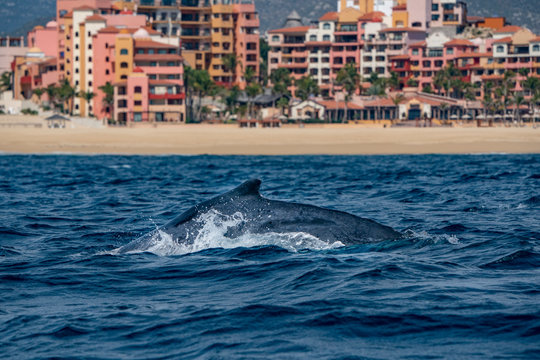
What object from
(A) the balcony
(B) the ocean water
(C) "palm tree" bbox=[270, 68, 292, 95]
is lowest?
(B) the ocean water

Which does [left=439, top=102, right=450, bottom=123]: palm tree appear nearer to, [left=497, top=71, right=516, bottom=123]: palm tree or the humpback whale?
[left=497, top=71, right=516, bottom=123]: palm tree

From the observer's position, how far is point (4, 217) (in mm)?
21984

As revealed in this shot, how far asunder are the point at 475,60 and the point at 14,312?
549 feet

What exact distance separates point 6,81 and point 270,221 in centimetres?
18716

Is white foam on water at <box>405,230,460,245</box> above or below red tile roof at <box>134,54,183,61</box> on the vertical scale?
below

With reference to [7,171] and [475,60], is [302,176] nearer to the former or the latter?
[7,171]

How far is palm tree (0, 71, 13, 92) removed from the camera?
192 m

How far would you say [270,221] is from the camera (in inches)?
591

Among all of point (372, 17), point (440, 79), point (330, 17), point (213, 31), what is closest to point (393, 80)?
point (440, 79)

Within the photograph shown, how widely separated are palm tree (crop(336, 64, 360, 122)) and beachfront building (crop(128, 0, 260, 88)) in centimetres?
2203

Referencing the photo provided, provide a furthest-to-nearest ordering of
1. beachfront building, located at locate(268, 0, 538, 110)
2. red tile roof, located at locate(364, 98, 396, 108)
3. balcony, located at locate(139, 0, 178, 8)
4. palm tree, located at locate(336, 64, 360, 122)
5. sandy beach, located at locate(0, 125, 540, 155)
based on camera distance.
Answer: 1. balcony, located at locate(139, 0, 178, 8)
2. beachfront building, located at locate(268, 0, 538, 110)
3. palm tree, located at locate(336, 64, 360, 122)
4. red tile roof, located at locate(364, 98, 396, 108)
5. sandy beach, located at locate(0, 125, 540, 155)

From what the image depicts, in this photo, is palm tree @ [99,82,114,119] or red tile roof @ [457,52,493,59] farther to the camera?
red tile roof @ [457,52,493,59]

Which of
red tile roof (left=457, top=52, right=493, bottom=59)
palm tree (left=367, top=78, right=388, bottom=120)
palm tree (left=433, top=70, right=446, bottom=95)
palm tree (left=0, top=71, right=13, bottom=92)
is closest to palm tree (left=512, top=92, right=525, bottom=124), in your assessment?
palm tree (left=433, top=70, right=446, bottom=95)

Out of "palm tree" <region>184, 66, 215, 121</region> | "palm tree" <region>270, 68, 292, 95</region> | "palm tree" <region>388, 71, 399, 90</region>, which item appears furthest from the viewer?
"palm tree" <region>270, 68, 292, 95</region>
